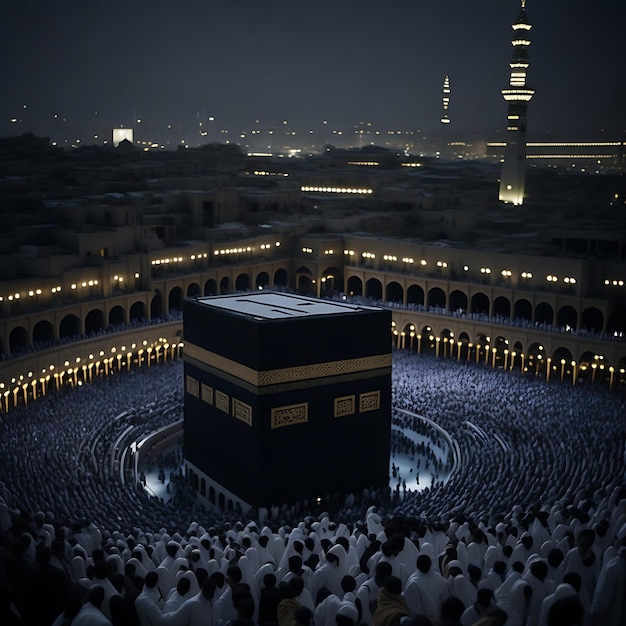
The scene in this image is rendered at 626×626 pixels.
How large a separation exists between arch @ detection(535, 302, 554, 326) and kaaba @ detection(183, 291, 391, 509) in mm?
17131

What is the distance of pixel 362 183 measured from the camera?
63.7 m

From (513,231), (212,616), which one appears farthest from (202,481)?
(513,231)

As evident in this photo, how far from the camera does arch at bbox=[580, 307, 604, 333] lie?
35.6 m

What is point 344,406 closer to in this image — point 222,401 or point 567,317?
point 222,401

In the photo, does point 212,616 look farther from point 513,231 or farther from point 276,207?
point 276,207

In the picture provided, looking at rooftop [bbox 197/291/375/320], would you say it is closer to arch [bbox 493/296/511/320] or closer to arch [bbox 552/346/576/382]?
arch [bbox 552/346/576/382]

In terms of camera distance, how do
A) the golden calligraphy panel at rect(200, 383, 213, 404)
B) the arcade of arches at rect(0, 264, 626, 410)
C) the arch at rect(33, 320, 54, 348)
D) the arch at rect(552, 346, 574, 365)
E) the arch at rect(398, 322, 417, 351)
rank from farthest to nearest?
the arch at rect(398, 322, 417, 351), the arch at rect(552, 346, 574, 365), the arcade of arches at rect(0, 264, 626, 410), the arch at rect(33, 320, 54, 348), the golden calligraphy panel at rect(200, 383, 213, 404)

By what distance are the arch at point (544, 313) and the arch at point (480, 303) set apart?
3.00 metres

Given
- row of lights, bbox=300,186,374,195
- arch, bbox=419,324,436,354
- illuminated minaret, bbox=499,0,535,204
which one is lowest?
arch, bbox=419,324,436,354

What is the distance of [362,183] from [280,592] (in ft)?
188

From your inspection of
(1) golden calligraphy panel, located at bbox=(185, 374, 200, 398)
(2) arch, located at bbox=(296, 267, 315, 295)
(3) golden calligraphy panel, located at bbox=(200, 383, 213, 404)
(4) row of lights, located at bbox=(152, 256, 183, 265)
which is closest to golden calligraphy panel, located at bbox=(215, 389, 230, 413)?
(3) golden calligraphy panel, located at bbox=(200, 383, 213, 404)

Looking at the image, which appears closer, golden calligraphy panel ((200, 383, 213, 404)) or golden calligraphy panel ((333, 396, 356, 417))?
golden calligraphy panel ((333, 396, 356, 417))

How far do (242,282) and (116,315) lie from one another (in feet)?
28.9

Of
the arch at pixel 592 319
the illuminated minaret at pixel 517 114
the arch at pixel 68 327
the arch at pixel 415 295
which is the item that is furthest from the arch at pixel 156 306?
the illuminated minaret at pixel 517 114
